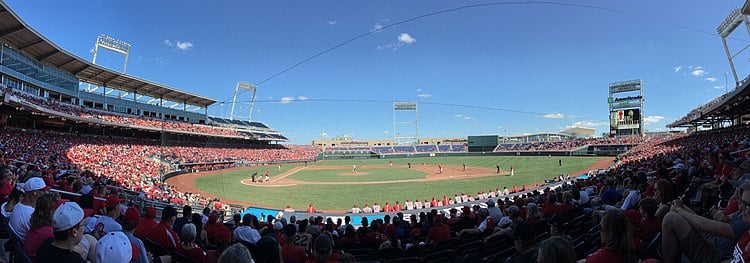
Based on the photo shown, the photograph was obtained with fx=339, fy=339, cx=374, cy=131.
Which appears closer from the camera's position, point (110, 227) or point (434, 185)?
point (110, 227)

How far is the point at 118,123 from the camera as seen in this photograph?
43875 millimetres

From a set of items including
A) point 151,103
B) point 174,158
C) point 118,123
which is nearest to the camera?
point 118,123

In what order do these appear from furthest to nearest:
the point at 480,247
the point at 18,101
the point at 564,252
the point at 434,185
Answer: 1. the point at 434,185
2. the point at 18,101
3. the point at 480,247
4. the point at 564,252

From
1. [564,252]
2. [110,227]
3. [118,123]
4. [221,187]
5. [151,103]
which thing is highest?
[151,103]

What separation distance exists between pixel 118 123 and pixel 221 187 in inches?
892

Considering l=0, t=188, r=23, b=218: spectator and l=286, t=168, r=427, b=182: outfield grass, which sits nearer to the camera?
l=0, t=188, r=23, b=218: spectator

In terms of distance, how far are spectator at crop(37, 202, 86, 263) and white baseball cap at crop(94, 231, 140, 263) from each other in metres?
0.13

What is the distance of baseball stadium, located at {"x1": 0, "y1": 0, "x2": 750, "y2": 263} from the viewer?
10.3 feet

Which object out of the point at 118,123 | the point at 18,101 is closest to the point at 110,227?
the point at 18,101

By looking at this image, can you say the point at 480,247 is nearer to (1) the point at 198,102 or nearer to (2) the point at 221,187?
(2) the point at 221,187

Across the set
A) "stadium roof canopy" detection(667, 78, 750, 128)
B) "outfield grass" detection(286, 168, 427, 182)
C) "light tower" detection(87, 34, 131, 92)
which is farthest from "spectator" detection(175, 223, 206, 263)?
"light tower" detection(87, 34, 131, 92)

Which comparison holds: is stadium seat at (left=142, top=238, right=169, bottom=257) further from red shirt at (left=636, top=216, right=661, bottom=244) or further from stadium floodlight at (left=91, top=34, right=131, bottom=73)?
stadium floodlight at (left=91, top=34, right=131, bottom=73)

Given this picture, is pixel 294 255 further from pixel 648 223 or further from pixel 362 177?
pixel 362 177

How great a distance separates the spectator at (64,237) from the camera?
8.70 feet
